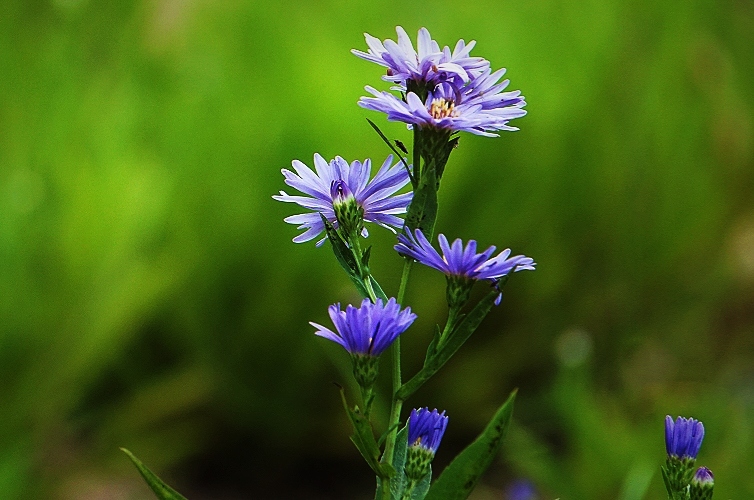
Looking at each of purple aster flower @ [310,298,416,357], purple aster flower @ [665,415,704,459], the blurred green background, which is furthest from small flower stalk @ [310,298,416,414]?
the blurred green background

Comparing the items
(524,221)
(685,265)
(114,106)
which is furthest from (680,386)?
(114,106)

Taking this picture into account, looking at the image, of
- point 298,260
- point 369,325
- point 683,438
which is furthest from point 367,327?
point 298,260

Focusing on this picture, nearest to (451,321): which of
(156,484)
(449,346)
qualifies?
(449,346)

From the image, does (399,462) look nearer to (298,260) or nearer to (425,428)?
(425,428)

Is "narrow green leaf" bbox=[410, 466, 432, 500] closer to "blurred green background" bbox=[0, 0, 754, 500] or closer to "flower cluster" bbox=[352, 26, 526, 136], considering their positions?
"flower cluster" bbox=[352, 26, 526, 136]

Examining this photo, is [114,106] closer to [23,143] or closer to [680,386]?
[23,143]

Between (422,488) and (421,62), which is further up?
(421,62)

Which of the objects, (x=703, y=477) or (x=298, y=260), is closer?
(x=703, y=477)
